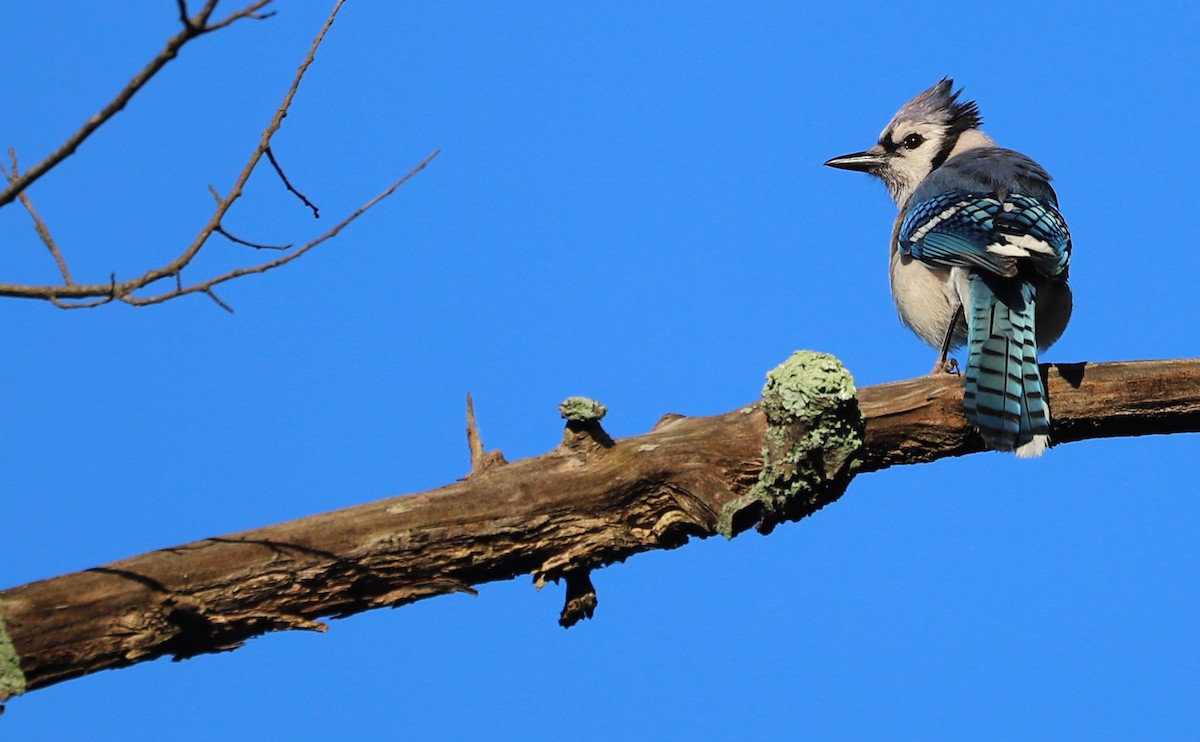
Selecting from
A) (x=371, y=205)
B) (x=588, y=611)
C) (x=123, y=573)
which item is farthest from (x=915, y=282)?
(x=123, y=573)

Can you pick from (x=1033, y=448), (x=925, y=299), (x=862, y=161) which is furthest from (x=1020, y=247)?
(x=862, y=161)

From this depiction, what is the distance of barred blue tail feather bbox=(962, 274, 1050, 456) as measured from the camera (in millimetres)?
3600

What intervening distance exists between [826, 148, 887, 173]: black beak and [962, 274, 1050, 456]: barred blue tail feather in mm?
2322

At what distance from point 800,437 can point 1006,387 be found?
27.7 inches

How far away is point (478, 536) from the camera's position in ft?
10.7

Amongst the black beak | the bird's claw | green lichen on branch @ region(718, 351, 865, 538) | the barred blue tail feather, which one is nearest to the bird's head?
the black beak

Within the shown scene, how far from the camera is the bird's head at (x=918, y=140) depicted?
6.07m

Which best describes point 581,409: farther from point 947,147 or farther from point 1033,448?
point 947,147

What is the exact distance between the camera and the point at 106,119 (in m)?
2.06

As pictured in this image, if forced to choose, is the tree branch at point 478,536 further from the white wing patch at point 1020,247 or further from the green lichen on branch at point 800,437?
the white wing patch at point 1020,247

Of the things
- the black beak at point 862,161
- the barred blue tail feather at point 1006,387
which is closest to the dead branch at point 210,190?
the barred blue tail feather at point 1006,387

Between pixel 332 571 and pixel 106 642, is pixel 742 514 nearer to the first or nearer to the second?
pixel 332 571

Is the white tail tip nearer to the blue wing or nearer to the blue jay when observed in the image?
the blue jay

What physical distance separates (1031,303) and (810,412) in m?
1.18
